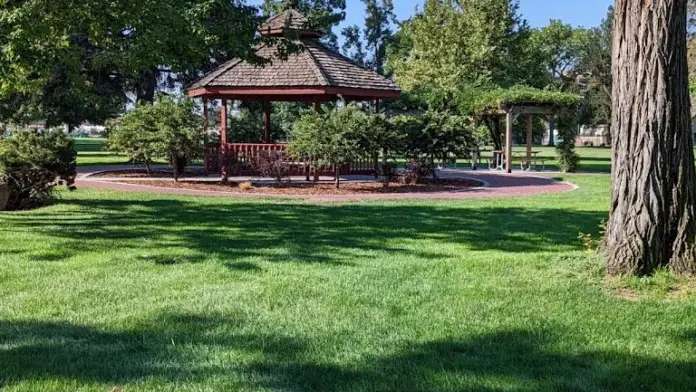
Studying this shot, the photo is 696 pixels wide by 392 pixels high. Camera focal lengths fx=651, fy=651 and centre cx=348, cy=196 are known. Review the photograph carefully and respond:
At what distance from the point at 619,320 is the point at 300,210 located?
301 inches

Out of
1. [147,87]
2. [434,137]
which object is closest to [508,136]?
[434,137]

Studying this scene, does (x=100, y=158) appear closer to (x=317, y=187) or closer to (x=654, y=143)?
(x=317, y=187)

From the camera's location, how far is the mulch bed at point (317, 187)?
15.7 meters

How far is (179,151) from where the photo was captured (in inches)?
679

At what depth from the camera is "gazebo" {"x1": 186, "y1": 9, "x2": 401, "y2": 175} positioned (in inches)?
744

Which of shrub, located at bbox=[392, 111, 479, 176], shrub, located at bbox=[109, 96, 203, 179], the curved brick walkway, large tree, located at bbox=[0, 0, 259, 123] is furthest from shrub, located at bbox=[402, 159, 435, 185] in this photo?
large tree, located at bbox=[0, 0, 259, 123]

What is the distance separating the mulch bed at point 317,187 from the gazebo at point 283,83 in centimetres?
158

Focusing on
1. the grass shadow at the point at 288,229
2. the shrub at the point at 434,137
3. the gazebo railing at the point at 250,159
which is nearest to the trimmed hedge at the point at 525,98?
the shrub at the point at 434,137

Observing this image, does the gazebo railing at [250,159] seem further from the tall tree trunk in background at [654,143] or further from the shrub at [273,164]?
the tall tree trunk in background at [654,143]

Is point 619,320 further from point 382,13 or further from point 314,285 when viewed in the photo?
point 382,13

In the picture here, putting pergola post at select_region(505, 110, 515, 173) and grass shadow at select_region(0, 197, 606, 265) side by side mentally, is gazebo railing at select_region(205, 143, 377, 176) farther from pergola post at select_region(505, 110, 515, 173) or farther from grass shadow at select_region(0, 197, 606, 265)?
pergola post at select_region(505, 110, 515, 173)

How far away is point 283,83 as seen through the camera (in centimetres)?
1892

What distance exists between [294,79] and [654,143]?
14.5 meters

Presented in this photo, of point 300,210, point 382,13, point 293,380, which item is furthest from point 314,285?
point 382,13
